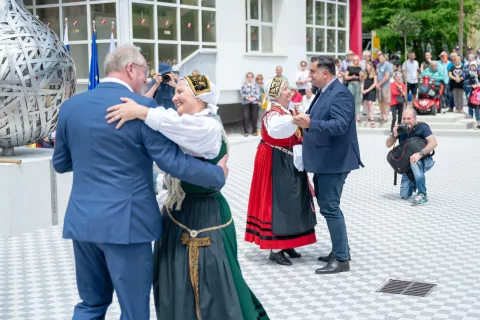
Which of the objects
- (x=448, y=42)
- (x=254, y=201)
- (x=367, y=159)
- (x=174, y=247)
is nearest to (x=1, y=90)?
(x=254, y=201)

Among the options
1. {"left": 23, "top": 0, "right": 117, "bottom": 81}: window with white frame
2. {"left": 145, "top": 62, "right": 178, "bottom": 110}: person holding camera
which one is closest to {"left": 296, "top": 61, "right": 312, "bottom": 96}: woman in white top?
{"left": 23, "top": 0, "right": 117, "bottom": 81}: window with white frame

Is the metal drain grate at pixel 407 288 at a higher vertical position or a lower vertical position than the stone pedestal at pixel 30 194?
lower

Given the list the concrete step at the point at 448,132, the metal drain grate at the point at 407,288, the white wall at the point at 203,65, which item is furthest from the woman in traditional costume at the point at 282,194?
the concrete step at the point at 448,132

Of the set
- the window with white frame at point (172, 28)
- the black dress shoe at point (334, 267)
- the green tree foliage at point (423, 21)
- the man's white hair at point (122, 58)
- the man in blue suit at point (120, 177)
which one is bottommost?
the black dress shoe at point (334, 267)

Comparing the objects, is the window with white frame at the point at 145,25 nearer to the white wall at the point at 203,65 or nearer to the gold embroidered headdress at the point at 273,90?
the white wall at the point at 203,65

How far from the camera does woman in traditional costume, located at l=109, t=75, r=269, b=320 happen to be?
149 inches

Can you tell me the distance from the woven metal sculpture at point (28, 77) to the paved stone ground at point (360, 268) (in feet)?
3.84

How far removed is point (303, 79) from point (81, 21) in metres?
6.71

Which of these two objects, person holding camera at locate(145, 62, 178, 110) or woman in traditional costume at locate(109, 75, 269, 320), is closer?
woman in traditional costume at locate(109, 75, 269, 320)

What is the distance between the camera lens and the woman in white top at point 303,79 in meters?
20.4

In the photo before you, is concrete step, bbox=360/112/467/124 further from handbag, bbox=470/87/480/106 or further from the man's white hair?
the man's white hair

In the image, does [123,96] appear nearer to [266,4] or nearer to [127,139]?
[127,139]

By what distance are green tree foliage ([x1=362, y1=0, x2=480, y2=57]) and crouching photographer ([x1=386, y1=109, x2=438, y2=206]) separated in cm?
3099

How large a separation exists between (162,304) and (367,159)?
1056 cm
